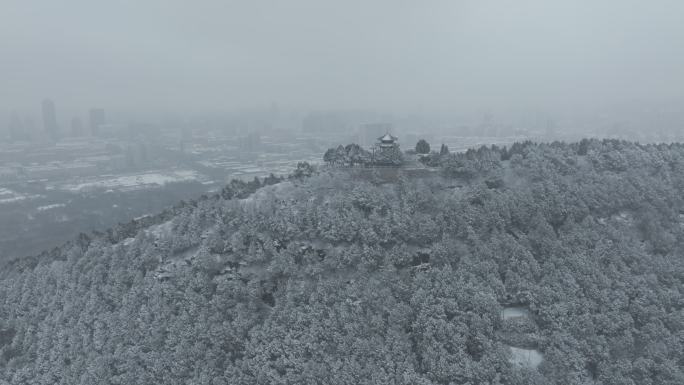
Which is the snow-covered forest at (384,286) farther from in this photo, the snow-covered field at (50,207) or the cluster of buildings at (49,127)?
the cluster of buildings at (49,127)

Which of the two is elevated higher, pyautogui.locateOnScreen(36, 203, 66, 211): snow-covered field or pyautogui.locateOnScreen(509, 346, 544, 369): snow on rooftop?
pyautogui.locateOnScreen(509, 346, 544, 369): snow on rooftop

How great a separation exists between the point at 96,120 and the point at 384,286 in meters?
110

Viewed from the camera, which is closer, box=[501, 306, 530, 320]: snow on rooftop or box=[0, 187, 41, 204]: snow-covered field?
box=[501, 306, 530, 320]: snow on rooftop

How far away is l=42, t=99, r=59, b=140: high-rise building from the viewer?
346 feet

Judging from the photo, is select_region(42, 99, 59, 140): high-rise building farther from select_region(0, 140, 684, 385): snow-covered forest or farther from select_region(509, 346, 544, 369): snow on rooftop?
select_region(509, 346, 544, 369): snow on rooftop

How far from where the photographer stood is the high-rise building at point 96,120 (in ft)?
355

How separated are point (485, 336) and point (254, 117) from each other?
A: 118 metres

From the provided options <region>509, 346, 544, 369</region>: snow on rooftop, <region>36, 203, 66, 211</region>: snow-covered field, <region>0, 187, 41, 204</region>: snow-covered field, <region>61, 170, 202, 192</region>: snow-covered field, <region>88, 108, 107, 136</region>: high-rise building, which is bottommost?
<region>36, 203, 66, 211</region>: snow-covered field

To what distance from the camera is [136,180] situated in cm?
7400

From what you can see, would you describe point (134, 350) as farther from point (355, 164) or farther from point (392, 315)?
point (355, 164)

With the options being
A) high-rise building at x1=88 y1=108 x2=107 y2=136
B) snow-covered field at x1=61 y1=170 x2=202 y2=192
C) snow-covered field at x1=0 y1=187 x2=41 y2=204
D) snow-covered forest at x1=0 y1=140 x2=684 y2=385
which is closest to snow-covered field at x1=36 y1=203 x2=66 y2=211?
snow-covered field at x1=0 y1=187 x2=41 y2=204

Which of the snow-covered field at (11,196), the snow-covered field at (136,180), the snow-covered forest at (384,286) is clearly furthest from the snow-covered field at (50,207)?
the snow-covered forest at (384,286)

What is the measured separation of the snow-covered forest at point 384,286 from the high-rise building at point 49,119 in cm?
9153

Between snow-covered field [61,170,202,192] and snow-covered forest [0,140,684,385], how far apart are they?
44.2 metres
